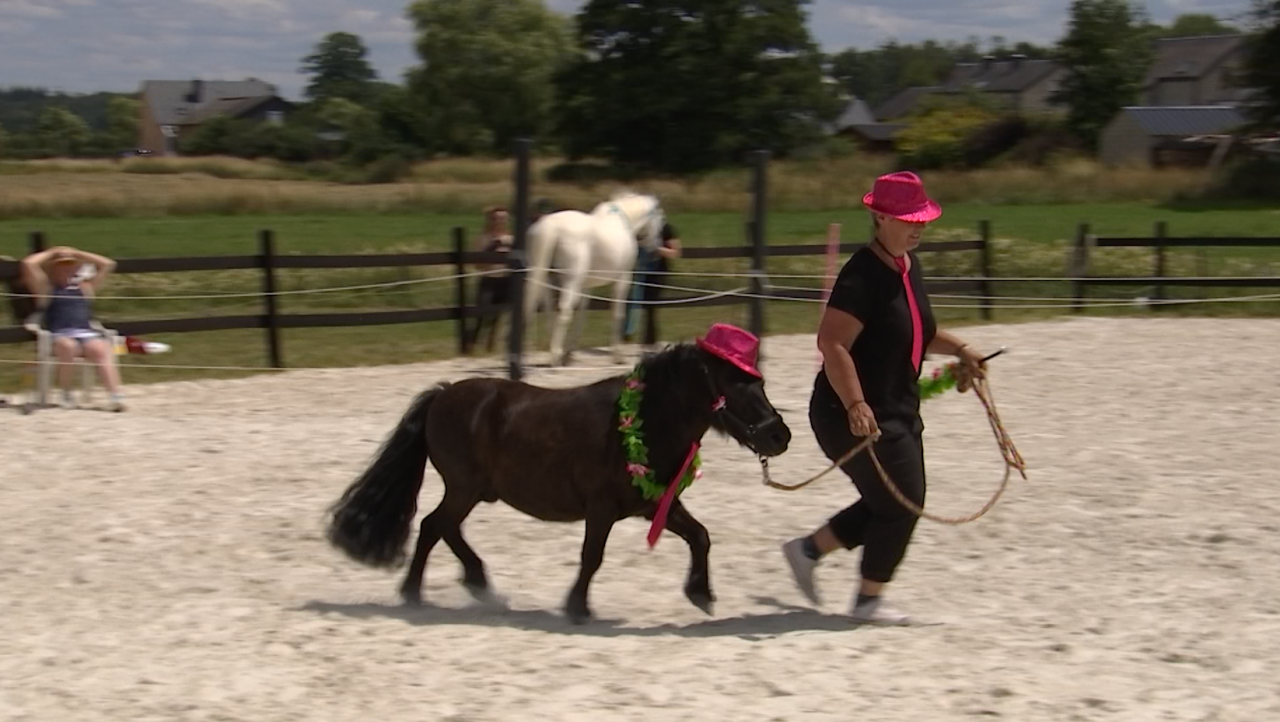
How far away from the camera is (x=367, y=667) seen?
4.54 m

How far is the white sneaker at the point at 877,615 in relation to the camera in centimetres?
505

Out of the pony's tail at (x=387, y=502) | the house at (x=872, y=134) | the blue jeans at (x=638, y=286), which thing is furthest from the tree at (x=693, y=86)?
the pony's tail at (x=387, y=502)

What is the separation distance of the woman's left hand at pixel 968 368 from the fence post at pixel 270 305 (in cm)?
817

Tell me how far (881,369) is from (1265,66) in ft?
146

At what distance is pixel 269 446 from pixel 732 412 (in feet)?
14.2

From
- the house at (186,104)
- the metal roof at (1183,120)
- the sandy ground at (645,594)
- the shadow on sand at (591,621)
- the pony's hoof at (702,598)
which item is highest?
the metal roof at (1183,120)

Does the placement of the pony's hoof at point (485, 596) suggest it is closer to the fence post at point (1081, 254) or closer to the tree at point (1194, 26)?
the fence post at point (1081, 254)

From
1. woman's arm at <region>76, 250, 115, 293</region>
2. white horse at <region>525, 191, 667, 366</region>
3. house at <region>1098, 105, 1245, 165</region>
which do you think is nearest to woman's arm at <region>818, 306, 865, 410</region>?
woman's arm at <region>76, 250, 115, 293</region>

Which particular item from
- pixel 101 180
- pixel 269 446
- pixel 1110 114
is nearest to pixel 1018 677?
pixel 269 446

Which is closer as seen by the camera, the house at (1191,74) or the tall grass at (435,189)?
the tall grass at (435,189)

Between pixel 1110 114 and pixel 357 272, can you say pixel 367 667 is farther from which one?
pixel 1110 114

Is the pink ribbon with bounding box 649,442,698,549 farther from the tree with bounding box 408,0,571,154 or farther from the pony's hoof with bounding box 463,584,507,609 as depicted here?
the tree with bounding box 408,0,571,154

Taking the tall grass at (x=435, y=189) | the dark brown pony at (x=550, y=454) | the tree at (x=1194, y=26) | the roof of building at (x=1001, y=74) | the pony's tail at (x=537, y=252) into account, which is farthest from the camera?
the tree at (x=1194, y=26)

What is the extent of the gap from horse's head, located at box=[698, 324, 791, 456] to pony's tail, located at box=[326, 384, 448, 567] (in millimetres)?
1177
